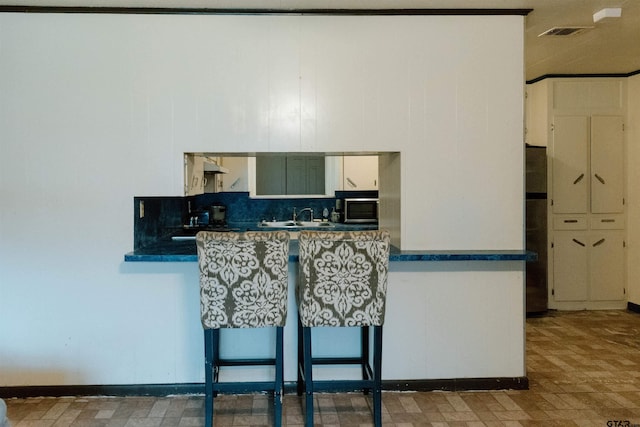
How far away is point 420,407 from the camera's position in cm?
283

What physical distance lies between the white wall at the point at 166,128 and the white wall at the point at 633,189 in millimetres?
2719

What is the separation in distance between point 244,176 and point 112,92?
2.74 meters

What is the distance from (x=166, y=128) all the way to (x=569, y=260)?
4.17 meters

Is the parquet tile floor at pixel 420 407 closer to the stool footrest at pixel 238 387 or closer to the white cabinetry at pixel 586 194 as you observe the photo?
the stool footrest at pixel 238 387

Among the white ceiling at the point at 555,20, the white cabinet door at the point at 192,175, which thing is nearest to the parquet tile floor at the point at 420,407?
the white cabinet door at the point at 192,175

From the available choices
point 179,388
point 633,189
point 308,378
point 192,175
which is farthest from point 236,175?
point 633,189

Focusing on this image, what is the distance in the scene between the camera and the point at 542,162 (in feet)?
15.8

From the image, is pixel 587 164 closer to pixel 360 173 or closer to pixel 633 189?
pixel 633 189

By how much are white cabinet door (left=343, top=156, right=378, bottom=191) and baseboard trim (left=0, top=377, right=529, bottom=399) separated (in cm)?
281

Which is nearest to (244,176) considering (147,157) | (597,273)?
(147,157)

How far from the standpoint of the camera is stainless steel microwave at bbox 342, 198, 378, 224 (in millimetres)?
5395

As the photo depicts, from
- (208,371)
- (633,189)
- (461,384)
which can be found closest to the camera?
(208,371)

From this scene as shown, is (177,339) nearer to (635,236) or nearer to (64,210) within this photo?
(64,210)

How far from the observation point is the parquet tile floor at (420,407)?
2.64m
